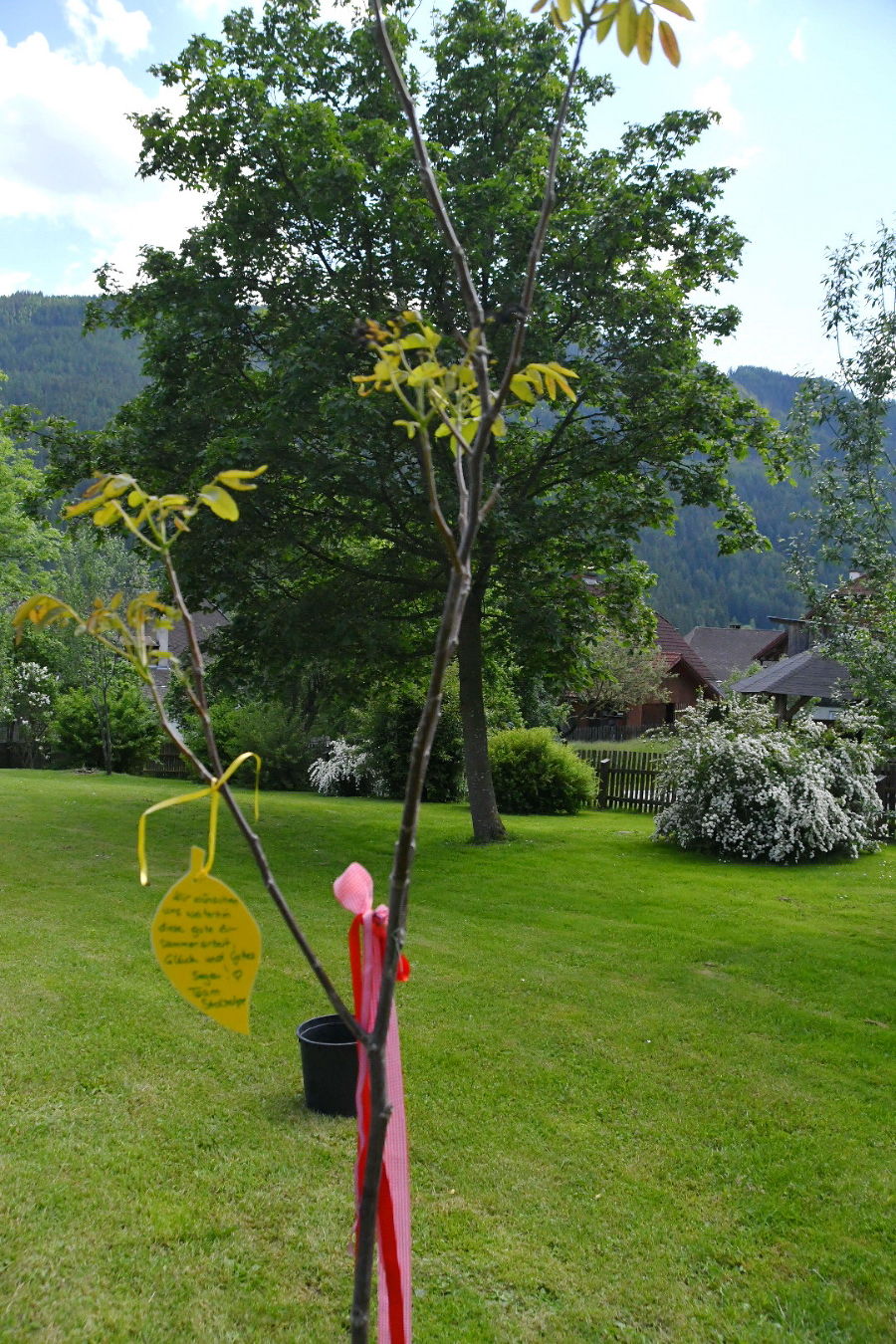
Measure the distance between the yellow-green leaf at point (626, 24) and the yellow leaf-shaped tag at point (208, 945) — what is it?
1.52 meters

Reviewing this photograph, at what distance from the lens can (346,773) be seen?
21.3 m

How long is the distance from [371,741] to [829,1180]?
16.7 meters

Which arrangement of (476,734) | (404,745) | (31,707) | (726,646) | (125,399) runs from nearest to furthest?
(476,734), (404,745), (31,707), (726,646), (125,399)

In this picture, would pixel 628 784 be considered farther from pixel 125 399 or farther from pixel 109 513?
pixel 125 399

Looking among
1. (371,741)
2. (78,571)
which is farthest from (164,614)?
(78,571)

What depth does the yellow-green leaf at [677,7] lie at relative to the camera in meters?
1.54

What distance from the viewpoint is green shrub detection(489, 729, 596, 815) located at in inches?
737

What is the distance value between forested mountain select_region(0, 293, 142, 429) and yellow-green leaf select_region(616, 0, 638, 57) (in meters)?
98.3

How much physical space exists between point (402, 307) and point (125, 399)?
92.1 metres

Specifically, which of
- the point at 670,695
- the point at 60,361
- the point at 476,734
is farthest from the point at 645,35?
the point at 60,361

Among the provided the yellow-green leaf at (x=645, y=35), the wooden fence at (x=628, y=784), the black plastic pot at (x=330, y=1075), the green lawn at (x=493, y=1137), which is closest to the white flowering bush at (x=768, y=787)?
the green lawn at (x=493, y=1137)

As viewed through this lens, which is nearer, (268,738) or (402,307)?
(402,307)

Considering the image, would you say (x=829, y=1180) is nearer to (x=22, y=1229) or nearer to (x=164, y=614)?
(x=22, y=1229)

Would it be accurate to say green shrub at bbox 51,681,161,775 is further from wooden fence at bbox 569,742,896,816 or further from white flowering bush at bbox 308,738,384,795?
wooden fence at bbox 569,742,896,816
